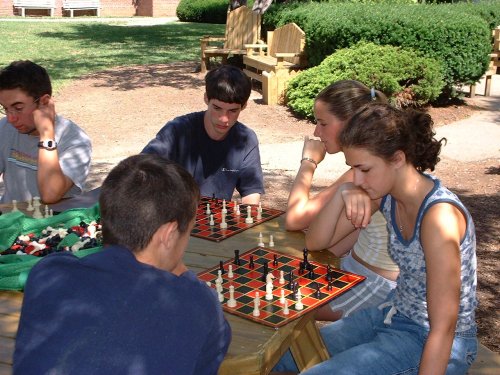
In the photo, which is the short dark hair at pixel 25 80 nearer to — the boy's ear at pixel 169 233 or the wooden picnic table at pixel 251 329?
the wooden picnic table at pixel 251 329

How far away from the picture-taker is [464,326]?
116 inches

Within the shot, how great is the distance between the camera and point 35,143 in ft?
14.7

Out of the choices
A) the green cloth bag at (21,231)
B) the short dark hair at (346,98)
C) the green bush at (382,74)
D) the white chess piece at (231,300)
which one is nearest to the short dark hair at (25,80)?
the green cloth bag at (21,231)

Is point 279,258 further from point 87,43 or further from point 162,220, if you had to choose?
point 87,43

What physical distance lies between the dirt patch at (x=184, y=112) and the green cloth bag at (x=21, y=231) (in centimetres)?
281

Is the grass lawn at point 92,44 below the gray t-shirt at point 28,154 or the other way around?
below

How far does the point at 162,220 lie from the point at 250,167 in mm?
2479

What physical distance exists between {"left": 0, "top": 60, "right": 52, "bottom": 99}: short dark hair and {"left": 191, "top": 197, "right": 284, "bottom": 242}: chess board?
1184 millimetres

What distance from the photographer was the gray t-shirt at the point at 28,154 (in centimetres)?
439

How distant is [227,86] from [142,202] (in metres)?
2.22

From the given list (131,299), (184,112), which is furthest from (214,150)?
(184,112)

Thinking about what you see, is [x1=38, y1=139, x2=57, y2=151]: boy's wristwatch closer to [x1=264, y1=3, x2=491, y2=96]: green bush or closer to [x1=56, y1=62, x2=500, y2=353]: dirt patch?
[x1=56, y1=62, x2=500, y2=353]: dirt patch

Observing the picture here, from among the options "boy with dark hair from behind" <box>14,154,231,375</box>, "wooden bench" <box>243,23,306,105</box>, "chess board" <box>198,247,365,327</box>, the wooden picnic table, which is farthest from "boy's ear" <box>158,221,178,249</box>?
"wooden bench" <box>243,23,306,105</box>

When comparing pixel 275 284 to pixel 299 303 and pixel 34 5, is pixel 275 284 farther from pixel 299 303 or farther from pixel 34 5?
pixel 34 5
